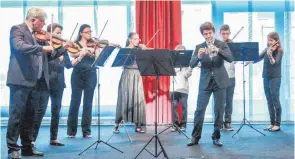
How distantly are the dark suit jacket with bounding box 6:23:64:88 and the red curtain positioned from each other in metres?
3.15

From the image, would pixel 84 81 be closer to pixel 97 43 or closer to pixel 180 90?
pixel 97 43

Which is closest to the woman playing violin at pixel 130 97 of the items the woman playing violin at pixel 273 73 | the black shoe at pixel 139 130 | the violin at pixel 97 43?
the black shoe at pixel 139 130

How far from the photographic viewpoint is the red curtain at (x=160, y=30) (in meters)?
6.91

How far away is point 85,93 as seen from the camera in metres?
5.38

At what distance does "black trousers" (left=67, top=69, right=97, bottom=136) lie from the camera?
530cm

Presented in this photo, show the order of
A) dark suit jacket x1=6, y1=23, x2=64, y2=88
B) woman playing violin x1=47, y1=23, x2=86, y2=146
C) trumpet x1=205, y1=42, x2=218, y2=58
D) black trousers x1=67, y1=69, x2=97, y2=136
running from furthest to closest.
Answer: black trousers x1=67, y1=69, x2=97, y2=136 < woman playing violin x1=47, y1=23, x2=86, y2=146 < trumpet x1=205, y1=42, x2=218, y2=58 < dark suit jacket x1=6, y1=23, x2=64, y2=88

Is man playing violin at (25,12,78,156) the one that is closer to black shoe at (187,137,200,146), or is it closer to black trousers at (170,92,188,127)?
black shoe at (187,137,200,146)

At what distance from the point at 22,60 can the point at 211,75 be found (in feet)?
6.74

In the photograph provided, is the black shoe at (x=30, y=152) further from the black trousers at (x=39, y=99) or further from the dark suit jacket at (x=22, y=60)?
the dark suit jacket at (x=22, y=60)

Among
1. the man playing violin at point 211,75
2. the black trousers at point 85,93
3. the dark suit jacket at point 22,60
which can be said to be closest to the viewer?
the dark suit jacket at point 22,60

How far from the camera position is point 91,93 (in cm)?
541

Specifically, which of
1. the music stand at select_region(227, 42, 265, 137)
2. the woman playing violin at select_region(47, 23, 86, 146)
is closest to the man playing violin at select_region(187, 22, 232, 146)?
Result: the music stand at select_region(227, 42, 265, 137)

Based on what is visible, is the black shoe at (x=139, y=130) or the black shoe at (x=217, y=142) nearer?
the black shoe at (x=217, y=142)

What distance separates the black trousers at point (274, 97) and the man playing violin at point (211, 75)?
1582 mm
